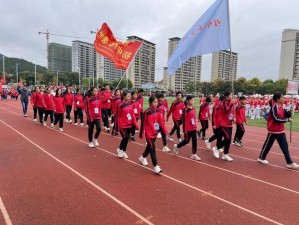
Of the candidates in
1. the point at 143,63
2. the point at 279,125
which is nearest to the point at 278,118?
the point at 279,125

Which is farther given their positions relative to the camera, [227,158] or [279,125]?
[227,158]

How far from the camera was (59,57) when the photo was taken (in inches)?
2643

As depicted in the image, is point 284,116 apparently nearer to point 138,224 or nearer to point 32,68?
point 138,224

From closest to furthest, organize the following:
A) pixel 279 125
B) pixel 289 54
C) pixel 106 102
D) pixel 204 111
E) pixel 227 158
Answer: pixel 279 125
pixel 227 158
pixel 204 111
pixel 106 102
pixel 289 54

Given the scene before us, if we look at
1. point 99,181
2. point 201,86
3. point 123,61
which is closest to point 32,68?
point 201,86

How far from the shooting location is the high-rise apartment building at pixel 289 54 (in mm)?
79375

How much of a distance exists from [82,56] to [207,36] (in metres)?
64.1

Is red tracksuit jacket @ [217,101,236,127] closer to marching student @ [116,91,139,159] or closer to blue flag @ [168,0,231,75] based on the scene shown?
blue flag @ [168,0,231,75]

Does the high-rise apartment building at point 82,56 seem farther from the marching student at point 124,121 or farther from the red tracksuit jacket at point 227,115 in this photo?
the red tracksuit jacket at point 227,115

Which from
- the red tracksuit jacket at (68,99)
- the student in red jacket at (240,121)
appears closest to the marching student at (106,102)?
the red tracksuit jacket at (68,99)

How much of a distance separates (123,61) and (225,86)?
66181mm

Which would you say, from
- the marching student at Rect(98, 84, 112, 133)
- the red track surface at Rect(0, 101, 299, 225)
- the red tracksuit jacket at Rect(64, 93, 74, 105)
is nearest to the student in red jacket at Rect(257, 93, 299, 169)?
the red track surface at Rect(0, 101, 299, 225)

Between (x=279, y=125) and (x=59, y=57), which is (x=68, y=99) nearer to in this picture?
(x=279, y=125)

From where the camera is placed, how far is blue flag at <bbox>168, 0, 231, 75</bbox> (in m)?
7.15
